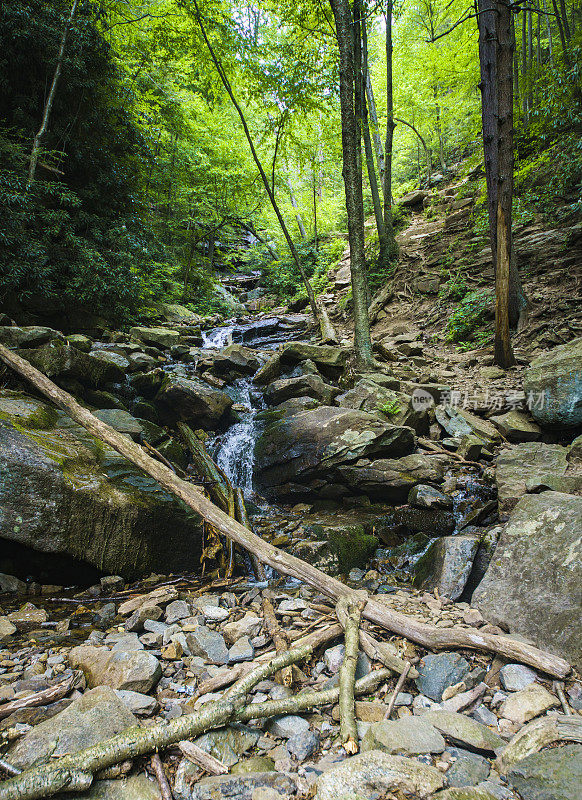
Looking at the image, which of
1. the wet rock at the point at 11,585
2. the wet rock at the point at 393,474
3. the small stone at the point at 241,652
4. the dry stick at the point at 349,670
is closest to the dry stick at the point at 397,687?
the dry stick at the point at 349,670

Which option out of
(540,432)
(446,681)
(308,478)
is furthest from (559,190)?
(446,681)

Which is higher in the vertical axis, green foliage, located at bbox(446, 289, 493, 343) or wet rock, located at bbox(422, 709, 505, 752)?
green foliage, located at bbox(446, 289, 493, 343)

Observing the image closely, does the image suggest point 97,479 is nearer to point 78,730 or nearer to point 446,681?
point 78,730

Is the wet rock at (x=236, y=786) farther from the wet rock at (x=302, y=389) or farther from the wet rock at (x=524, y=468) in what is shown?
the wet rock at (x=302, y=389)

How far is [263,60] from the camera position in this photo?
1184cm

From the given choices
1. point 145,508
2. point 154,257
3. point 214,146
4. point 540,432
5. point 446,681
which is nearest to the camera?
point 446,681

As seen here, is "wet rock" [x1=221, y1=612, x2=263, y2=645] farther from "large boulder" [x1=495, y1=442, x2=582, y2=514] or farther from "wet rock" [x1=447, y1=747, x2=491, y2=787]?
"large boulder" [x1=495, y1=442, x2=582, y2=514]

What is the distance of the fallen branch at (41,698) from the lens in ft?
6.76

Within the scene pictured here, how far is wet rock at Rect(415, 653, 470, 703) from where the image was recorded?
231 centimetres

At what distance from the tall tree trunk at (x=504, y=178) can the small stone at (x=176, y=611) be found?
7.39 m

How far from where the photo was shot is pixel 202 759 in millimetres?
1812

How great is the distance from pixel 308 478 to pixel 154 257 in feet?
39.6

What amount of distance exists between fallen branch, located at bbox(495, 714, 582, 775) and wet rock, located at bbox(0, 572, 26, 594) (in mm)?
4023

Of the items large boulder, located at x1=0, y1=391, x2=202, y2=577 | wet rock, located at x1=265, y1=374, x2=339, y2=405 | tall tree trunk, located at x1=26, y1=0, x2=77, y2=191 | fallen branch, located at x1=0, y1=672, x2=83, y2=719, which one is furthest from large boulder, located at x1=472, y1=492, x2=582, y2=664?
tall tree trunk, located at x1=26, y1=0, x2=77, y2=191
